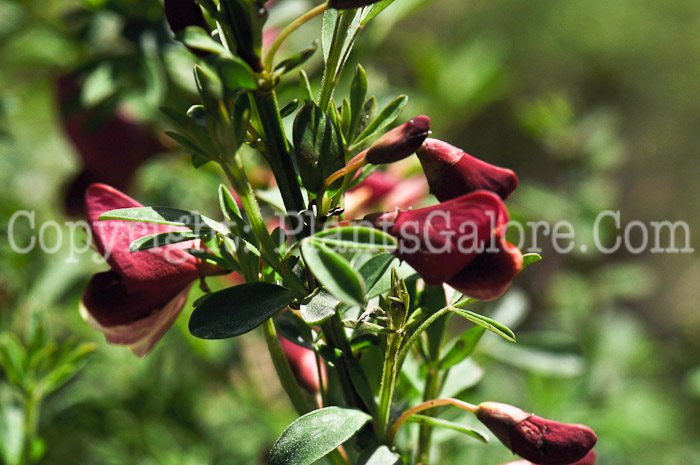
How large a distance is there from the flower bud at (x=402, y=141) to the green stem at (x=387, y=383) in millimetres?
132

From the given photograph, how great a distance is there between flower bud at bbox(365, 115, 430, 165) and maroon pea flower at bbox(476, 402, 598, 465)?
0.21 m

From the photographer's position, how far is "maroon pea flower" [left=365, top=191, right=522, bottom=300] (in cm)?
43

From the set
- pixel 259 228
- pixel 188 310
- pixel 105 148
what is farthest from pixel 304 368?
pixel 105 148

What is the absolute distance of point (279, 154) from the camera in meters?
0.49

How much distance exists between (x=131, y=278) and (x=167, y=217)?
0.09 metres

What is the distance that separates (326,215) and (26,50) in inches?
36.1

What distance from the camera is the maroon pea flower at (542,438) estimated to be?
0.47m

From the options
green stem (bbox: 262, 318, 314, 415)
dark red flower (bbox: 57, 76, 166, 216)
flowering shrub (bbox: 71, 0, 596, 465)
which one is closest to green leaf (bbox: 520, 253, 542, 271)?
flowering shrub (bbox: 71, 0, 596, 465)

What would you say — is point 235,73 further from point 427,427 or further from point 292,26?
A: point 427,427

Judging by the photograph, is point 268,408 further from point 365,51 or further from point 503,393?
point 365,51

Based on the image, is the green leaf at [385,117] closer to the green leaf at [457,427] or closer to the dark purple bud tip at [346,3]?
the dark purple bud tip at [346,3]

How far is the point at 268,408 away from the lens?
123 centimetres

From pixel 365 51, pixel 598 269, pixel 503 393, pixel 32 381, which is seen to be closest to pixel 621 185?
pixel 598 269

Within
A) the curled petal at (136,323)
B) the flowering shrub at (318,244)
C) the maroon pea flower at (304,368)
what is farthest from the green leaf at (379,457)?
the curled petal at (136,323)
